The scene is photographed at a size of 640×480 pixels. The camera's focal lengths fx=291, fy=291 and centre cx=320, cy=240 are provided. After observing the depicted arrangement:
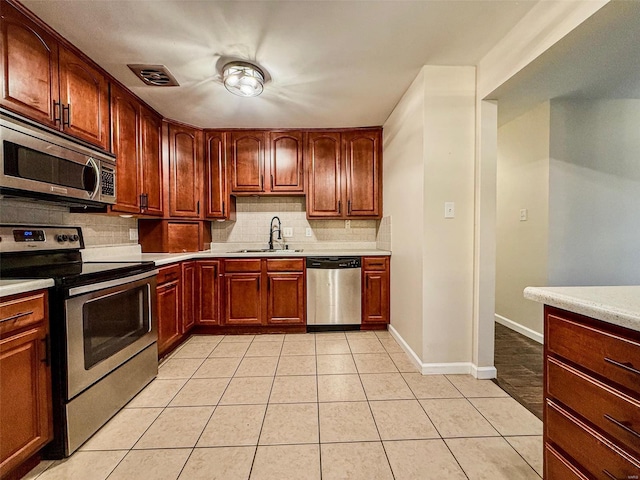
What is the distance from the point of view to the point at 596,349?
0.86 m

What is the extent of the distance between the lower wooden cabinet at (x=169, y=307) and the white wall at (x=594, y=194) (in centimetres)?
335

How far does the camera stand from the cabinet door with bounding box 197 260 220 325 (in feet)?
10.1

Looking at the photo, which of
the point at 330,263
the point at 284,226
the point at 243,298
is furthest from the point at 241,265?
the point at 330,263

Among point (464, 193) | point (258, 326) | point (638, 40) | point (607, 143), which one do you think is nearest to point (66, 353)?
point (258, 326)

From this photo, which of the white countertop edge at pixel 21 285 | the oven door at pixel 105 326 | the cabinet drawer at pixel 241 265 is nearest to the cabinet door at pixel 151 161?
the cabinet drawer at pixel 241 265

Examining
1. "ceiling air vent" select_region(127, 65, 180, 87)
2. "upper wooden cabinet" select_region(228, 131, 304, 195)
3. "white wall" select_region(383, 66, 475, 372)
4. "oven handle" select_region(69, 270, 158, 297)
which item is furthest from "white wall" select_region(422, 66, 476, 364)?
"oven handle" select_region(69, 270, 158, 297)

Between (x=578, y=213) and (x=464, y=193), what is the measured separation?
4.16ft

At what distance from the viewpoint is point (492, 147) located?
6.91 feet

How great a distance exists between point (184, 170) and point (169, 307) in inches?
58.5

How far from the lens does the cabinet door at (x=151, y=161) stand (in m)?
2.65

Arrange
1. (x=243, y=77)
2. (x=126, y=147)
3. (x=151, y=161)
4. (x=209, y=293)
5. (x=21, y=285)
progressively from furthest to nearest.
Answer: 1. (x=209, y=293)
2. (x=151, y=161)
3. (x=126, y=147)
4. (x=243, y=77)
5. (x=21, y=285)

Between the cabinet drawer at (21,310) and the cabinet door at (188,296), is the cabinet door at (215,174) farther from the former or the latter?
the cabinet drawer at (21,310)

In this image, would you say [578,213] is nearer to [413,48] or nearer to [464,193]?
[464,193]

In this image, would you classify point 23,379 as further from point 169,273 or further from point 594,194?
point 594,194
